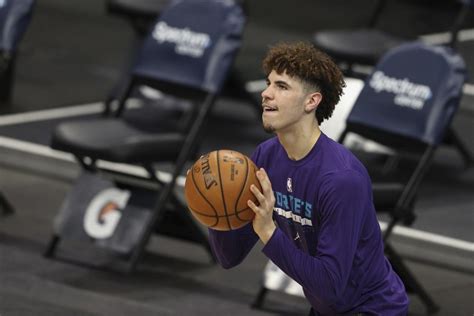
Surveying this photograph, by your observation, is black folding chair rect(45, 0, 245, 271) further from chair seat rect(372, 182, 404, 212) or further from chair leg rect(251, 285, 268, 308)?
chair seat rect(372, 182, 404, 212)

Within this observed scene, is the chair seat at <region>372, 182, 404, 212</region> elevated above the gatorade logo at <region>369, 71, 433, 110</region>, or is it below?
below

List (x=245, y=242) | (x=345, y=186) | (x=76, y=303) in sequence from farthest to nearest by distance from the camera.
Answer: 1. (x=76, y=303)
2. (x=245, y=242)
3. (x=345, y=186)

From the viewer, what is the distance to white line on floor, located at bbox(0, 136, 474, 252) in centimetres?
771

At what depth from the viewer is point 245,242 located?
485 centimetres

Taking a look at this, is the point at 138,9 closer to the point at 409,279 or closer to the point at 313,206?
the point at 409,279

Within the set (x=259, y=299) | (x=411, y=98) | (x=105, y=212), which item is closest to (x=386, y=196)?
(x=411, y=98)

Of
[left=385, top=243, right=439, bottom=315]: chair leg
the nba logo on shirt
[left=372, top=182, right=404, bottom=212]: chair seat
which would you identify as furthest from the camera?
[left=372, top=182, right=404, bottom=212]: chair seat

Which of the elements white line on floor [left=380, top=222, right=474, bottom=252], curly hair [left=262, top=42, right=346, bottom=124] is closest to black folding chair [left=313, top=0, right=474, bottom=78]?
white line on floor [left=380, top=222, right=474, bottom=252]

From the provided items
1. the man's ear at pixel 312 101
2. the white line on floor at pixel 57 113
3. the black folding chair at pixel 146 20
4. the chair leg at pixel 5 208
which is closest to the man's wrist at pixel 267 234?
the man's ear at pixel 312 101

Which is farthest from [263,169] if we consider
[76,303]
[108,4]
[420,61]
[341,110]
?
[108,4]

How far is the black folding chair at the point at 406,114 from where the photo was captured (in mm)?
6793

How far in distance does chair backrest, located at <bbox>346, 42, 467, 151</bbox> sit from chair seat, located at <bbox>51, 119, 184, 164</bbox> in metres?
0.94

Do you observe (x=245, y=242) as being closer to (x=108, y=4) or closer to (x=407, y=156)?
(x=407, y=156)

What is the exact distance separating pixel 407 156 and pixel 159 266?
8.19ft
